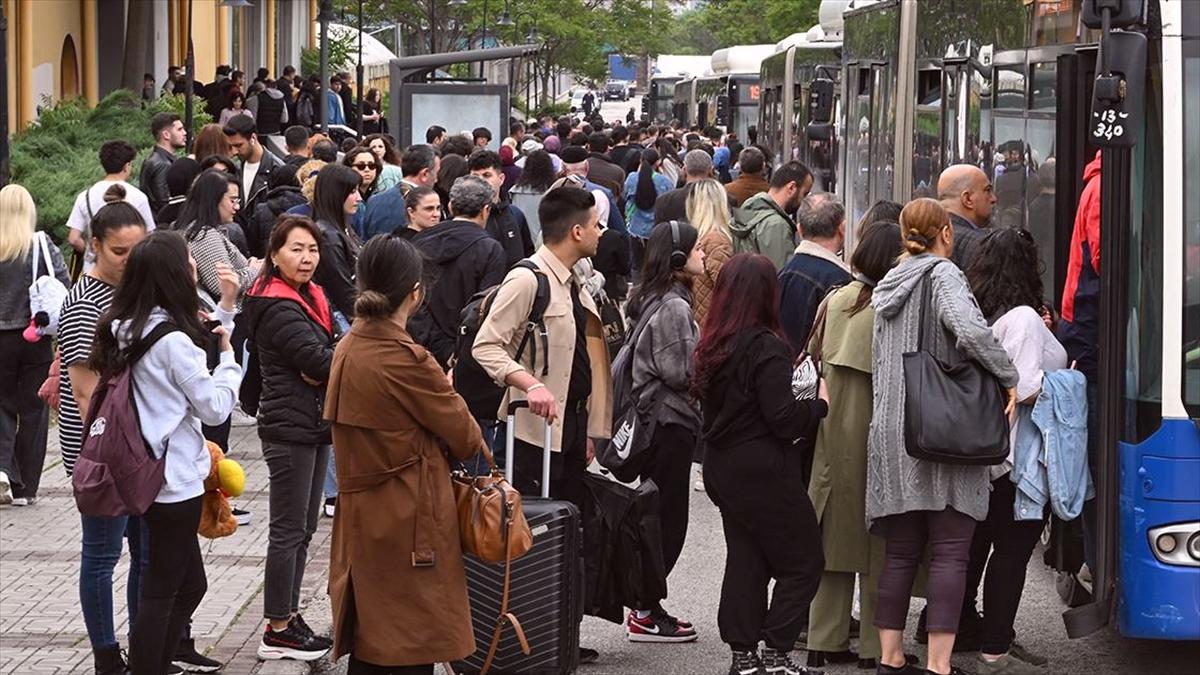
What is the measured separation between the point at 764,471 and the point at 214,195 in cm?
465

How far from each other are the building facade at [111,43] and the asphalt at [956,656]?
11532 mm

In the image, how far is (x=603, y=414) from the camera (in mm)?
8031

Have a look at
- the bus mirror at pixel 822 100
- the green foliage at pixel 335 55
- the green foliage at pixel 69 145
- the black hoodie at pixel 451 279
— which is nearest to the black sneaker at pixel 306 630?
the black hoodie at pixel 451 279

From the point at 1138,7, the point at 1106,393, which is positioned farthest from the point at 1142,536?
the point at 1138,7

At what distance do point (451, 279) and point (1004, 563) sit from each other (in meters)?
3.23

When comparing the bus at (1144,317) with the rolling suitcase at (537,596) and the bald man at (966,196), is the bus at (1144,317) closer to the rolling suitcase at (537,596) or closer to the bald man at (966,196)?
the bald man at (966,196)

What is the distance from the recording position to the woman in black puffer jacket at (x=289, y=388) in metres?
7.75

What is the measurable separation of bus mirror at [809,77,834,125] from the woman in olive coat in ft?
45.6

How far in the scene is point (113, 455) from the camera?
673cm

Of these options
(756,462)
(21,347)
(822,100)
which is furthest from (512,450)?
(822,100)

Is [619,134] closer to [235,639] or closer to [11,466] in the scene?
[11,466]

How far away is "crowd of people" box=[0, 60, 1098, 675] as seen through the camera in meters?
6.32

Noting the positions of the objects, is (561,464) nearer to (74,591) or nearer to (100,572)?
(100,572)

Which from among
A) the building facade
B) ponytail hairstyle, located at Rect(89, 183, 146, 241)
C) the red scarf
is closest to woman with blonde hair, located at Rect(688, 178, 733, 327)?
the red scarf
